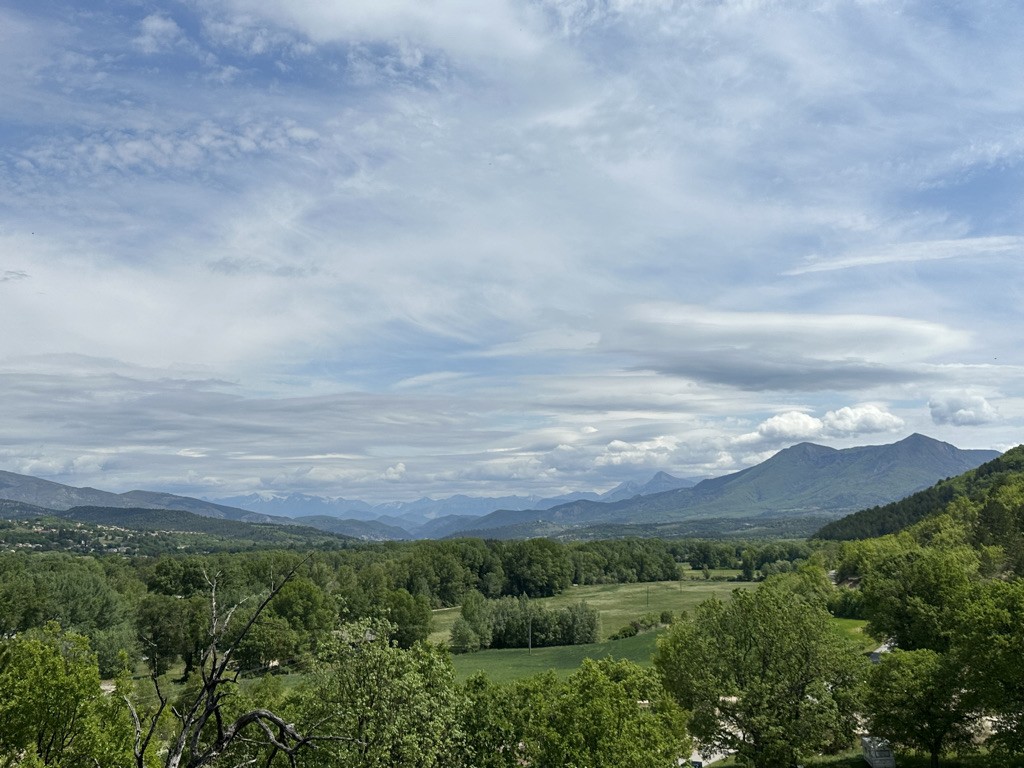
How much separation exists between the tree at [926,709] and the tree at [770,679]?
6.97ft

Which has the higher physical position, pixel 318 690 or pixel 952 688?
pixel 318 690

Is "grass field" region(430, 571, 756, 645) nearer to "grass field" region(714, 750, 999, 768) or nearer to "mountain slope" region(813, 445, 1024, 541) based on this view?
"mountain slope" region(813, 445, 1024, 541)

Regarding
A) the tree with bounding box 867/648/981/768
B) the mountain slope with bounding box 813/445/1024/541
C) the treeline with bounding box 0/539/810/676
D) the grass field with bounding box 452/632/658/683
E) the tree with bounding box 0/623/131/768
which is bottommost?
the grass field with bounding box 452/632/658/683

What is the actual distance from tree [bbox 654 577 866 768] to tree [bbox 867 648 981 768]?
6.97 feet

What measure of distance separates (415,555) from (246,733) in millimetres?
143627

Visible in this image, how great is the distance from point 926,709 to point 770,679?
30.2ft

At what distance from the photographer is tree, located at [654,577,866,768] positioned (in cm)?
4150

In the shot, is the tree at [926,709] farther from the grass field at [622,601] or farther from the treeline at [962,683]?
the grass field at [622,601]

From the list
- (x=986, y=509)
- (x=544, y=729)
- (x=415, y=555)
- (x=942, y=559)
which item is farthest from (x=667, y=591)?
(x=544, y=729)

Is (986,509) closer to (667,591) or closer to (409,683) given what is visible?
(667,591)

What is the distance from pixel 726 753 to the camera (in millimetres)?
48062

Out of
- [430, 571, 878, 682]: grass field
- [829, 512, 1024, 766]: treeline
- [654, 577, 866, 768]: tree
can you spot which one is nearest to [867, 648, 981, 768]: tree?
[829, 512, 1024, 766]: treeline

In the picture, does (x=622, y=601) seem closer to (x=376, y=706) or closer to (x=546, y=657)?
(x=546, y=657)

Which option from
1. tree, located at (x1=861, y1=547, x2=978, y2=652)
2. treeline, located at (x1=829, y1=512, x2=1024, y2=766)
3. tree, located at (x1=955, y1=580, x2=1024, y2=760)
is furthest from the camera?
tree, located at (x1=861, y1=547, x2=978, y2=652)
